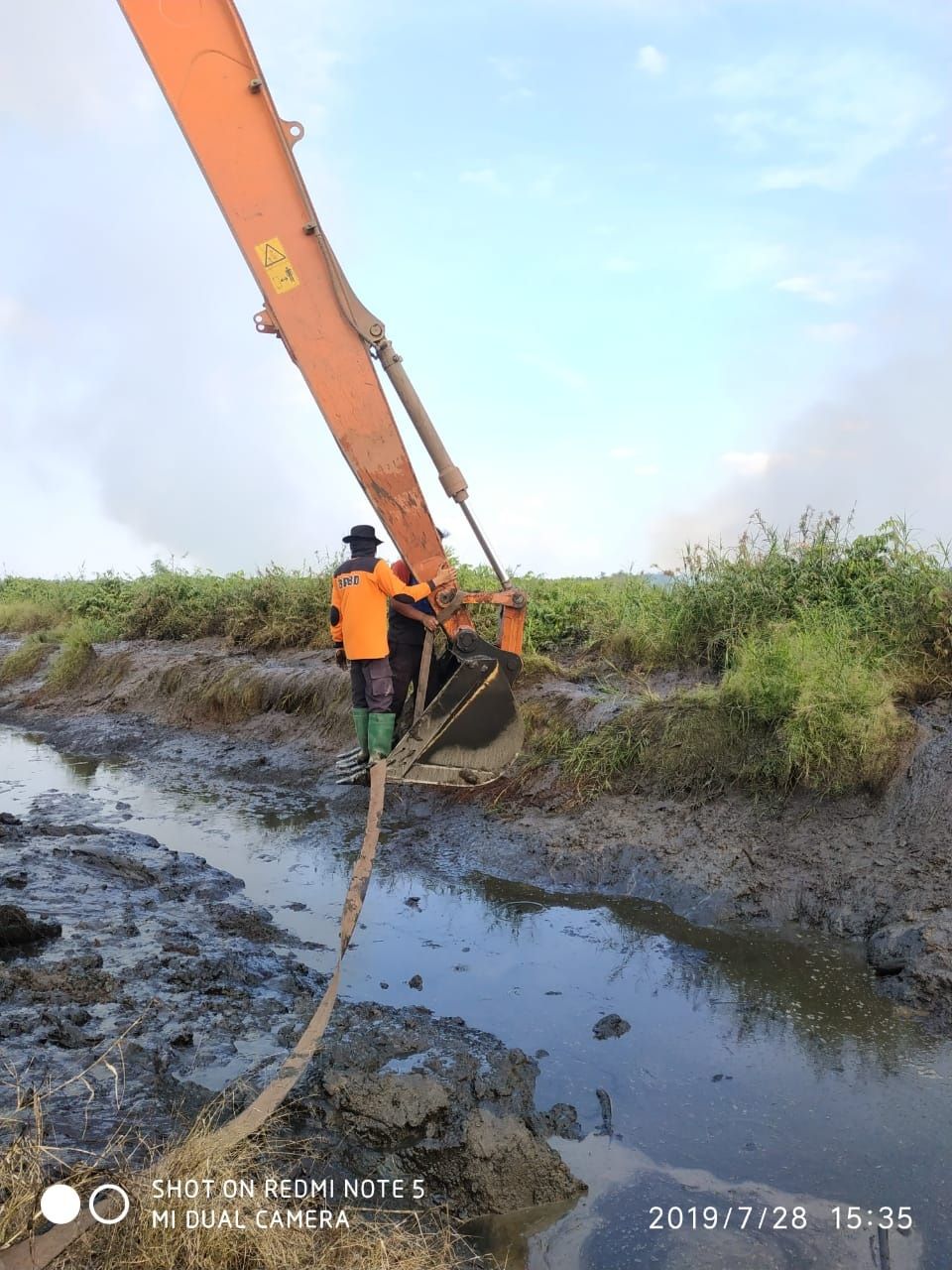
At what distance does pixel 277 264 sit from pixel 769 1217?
4945 millimetres

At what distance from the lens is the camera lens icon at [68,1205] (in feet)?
9.21

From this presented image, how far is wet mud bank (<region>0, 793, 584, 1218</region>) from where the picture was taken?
3609 mm

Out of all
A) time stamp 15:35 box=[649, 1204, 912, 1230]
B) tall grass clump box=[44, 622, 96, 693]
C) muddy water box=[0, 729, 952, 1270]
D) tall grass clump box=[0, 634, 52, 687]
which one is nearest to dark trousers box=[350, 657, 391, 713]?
muddy water box=[0, 729, 952, 1270]

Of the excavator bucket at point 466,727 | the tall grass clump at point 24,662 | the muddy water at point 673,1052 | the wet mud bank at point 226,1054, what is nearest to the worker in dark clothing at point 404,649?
the excavator bucket at point 466,727

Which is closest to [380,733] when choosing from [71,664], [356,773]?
[356,773]

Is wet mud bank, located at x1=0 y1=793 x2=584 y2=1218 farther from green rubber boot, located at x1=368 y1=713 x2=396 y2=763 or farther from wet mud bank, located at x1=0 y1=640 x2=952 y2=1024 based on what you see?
wet mud bank, located at x1=0 y1=640 x2=952 y2=1024

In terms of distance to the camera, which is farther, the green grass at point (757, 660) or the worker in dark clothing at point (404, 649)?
the green grass at point (757, 660)

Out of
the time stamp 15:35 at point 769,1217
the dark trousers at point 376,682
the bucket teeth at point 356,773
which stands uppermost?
the dark trousers at point 376,682

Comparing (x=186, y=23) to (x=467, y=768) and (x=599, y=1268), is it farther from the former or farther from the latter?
(x=599, y=1268)

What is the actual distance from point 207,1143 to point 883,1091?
286cm

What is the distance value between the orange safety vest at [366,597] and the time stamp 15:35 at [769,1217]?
3190 mm

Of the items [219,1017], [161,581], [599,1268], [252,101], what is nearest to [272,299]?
[252,101]

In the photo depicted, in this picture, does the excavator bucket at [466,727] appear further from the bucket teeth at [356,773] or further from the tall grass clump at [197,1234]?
the tall grass clump at [197,1234]

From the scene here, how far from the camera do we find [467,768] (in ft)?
19.6
